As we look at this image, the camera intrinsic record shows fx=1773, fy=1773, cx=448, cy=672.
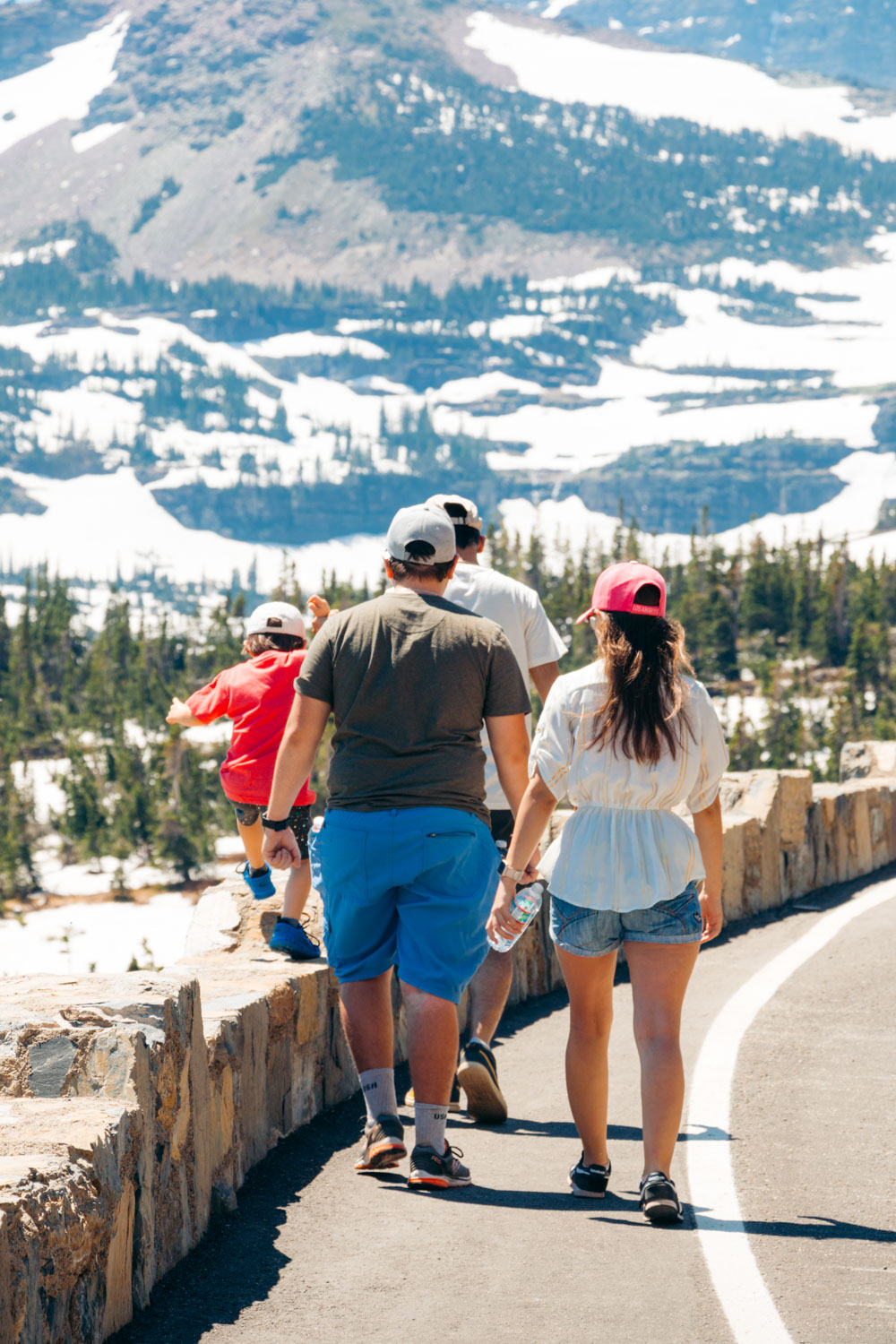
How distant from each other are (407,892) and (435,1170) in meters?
0.84

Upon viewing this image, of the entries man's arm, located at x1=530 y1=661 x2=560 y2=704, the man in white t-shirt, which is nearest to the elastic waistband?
the man in white t-shirt

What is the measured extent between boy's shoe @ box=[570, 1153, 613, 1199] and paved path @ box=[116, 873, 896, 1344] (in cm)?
6

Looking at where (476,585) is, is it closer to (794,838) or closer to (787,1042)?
(787,1042)

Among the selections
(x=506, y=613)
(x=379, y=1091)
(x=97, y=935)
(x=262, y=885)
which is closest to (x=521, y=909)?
(x=379, y=1091)

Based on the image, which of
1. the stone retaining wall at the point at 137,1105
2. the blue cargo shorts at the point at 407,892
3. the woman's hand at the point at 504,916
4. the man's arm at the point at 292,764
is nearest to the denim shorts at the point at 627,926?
the woman's hand at the point at 504,916

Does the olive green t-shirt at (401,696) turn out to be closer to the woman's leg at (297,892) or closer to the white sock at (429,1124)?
the white sock at (429,1124)

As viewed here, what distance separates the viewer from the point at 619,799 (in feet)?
17.3

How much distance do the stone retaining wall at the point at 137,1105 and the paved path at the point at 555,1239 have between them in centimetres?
15

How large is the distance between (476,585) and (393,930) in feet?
5.41

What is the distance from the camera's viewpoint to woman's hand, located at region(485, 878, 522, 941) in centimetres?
548

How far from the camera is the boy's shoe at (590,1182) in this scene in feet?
17.6

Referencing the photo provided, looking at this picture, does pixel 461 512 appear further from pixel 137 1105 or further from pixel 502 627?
pixel 137 1105

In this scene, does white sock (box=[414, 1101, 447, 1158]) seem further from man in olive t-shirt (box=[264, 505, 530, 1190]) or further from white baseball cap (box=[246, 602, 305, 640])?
white baseball cap (box=[246, 602, 305, 640])

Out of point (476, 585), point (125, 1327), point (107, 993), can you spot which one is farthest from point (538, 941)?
point (125, 1327)
